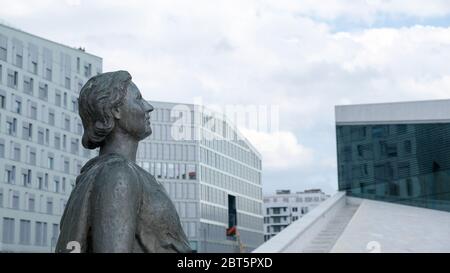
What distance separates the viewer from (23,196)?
51.0 m

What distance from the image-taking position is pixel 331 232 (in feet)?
105

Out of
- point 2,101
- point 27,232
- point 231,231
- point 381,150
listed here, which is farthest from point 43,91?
point 231,231

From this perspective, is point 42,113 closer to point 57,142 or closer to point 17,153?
point 57,142

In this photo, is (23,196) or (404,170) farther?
(23,196)

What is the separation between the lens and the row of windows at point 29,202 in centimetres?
4953

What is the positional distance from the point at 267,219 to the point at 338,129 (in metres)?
125

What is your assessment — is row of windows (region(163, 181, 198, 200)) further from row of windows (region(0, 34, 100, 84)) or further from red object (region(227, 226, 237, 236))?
row of windows (region(0, 34, 100, 84))

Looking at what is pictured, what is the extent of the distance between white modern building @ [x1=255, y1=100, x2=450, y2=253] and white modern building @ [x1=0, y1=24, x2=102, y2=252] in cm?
2072

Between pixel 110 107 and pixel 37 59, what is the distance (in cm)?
5184

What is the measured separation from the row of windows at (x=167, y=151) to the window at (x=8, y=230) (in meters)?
30.2
